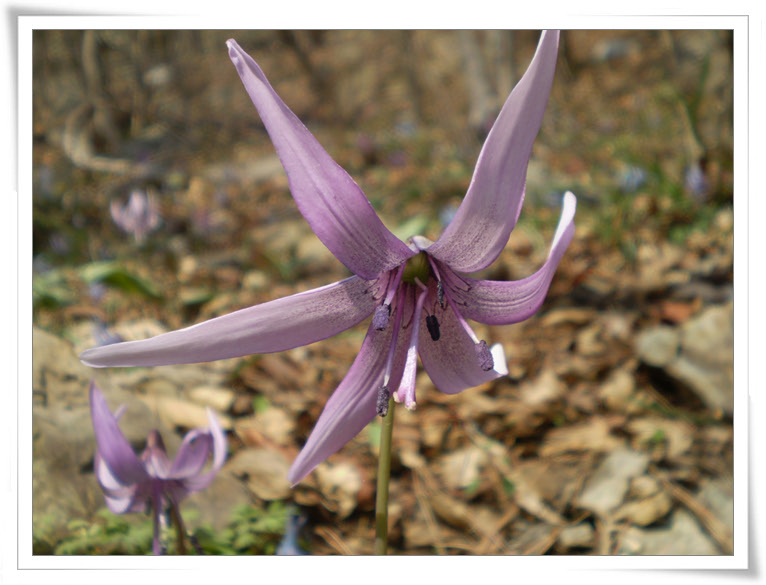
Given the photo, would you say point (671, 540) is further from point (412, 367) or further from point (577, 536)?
point (412, 367)

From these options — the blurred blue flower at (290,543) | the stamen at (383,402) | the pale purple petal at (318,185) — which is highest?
the pale purple petal at (318,185)

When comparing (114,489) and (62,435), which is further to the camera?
(62,435)

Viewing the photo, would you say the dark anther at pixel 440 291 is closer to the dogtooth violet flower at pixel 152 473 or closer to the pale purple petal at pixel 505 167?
the pale purple petal at pixel 505 167

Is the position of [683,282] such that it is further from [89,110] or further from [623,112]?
[89,110]

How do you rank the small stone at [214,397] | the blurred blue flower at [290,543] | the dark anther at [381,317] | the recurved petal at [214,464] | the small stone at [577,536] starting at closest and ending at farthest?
1. the dark anther at [381,317]
2. the recurved petal at [214,464]
3. the blurred blue flower at [290,543]
4. the small stone at [577,536]
5. the small stone at [214,397]

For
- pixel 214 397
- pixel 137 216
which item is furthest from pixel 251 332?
pixel 137 216

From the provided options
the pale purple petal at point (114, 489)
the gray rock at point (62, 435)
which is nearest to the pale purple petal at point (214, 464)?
the pale purple petal at point (114, 489)

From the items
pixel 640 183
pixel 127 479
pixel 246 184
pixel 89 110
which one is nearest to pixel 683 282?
pixel 640 183
